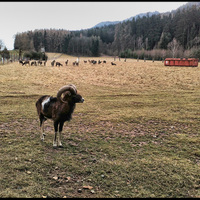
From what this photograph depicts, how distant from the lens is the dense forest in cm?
9244

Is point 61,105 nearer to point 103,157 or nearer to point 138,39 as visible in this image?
point 103,157

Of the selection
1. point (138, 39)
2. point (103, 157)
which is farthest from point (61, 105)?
point (138, 39)

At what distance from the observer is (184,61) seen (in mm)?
44188

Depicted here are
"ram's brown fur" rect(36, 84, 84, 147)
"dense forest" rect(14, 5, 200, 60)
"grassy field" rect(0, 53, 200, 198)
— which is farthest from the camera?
"dense forest" rect(14, 5, 200, 60)

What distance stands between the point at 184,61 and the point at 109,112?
38.2 m

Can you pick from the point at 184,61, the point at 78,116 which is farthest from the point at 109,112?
the point at 184,61

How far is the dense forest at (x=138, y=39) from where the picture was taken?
92.4 m

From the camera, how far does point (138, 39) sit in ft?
387

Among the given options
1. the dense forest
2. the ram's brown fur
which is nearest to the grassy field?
the ram's brown fur

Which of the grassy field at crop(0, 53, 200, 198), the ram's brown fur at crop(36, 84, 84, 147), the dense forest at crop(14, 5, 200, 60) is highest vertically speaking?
the dense forest at crop(14, 5, 200, 60)

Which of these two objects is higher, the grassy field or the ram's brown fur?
the ram's brown fur

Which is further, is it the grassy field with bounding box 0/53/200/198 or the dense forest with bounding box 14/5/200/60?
the dense forest with bounding box 14/5/200/60

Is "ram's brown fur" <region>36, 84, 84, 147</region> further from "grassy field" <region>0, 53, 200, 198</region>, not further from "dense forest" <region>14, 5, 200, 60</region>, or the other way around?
"dense forest" <region>14, 5, 200, 60</region>

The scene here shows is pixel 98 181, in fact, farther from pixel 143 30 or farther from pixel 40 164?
pixel 143 30
